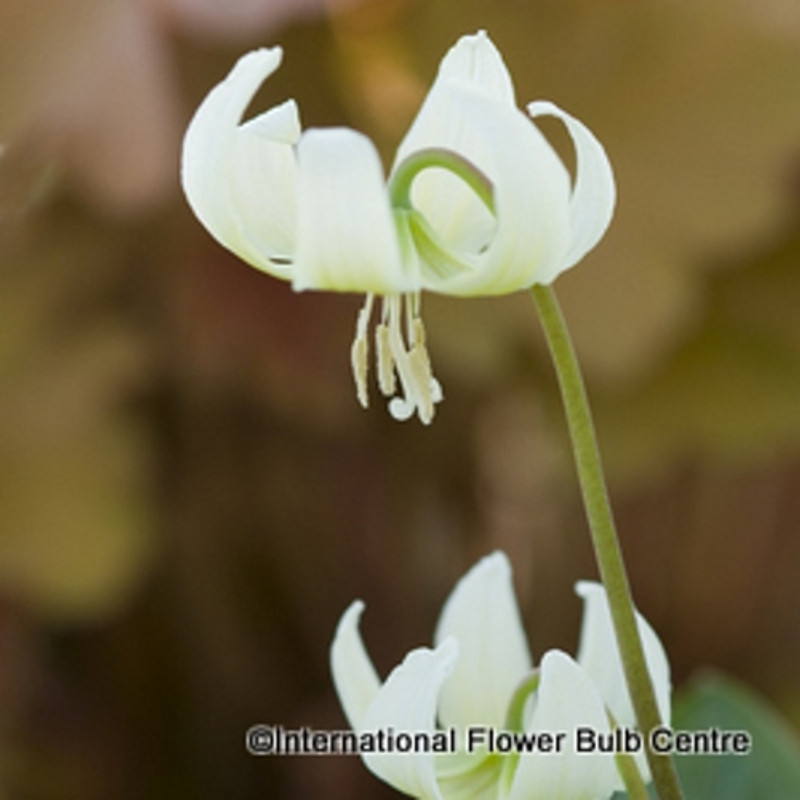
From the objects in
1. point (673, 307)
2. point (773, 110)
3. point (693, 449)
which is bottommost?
point (693, 449)

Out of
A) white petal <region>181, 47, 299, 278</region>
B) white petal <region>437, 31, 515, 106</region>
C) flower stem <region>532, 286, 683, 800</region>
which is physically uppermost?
white petal <region>437, 31, 515, 106</region>

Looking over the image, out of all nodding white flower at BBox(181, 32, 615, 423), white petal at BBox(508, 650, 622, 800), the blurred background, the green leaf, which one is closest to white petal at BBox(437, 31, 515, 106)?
nodding white flower at BBox(181, 32, 615, 423)

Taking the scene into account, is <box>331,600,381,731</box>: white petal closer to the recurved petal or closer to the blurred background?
the recurved petal

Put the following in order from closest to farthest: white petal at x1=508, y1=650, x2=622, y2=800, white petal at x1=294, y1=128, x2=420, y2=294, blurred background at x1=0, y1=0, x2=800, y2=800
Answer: white petal at x1=294, y1=128, x2=420, y2=294 < white petal at x1=508, y1=650, x2=622, y2=800 < blurred background at x1=0, y1=0, x2=800, y2=800

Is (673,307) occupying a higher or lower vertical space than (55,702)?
higher

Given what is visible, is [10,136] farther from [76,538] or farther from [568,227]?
[568,227]

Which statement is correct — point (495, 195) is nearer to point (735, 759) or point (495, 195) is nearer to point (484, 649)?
point (484, 649)

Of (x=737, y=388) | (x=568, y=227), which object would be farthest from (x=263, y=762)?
(x=568, y=227)
